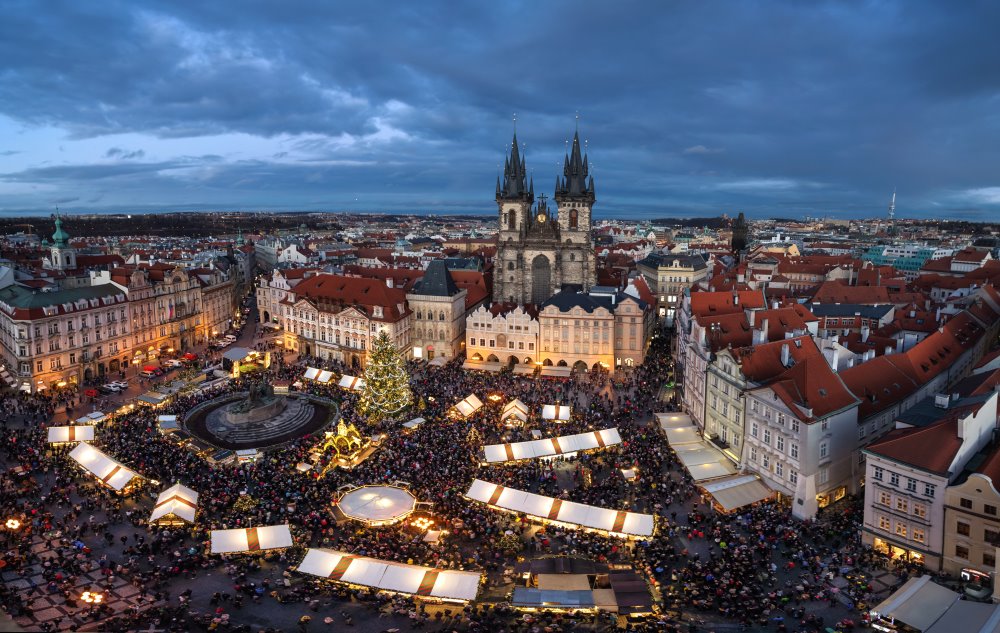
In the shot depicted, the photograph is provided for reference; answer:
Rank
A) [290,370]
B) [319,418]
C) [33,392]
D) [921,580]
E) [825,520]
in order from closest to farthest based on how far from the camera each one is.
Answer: [921,580] → [825,520] → [319,418] → [33,392] → [290,370]

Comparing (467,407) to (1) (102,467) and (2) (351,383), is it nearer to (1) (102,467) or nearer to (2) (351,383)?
(2) (351,383)

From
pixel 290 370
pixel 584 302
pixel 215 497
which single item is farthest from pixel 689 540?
pixel 290 370

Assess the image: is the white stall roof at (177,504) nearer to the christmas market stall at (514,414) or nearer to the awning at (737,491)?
the christmas market stall at (514,414)

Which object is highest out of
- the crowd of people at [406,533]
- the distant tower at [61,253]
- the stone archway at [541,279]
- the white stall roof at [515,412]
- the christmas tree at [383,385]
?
the distant tower at [61,253]

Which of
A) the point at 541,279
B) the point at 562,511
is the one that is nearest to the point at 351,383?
the point at 562,511

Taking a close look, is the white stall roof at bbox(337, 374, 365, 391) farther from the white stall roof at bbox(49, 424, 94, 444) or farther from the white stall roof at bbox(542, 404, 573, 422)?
the white stall roof at bbox(49, 424, 94, 444)

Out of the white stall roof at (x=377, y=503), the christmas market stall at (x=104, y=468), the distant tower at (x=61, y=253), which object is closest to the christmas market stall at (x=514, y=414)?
the white stall roof at (x=377, y=503)

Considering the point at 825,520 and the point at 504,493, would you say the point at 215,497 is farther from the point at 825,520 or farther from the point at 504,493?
the point at 825,520
